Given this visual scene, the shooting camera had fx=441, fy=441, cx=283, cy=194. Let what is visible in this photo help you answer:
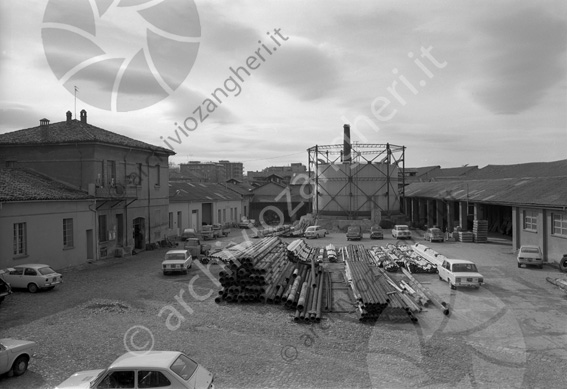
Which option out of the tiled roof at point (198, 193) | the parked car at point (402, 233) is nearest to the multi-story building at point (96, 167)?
the tiled roof at point (198, 193)

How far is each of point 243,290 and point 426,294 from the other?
302 inches

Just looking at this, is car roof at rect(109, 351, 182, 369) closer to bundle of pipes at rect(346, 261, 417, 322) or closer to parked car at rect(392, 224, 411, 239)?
bundle of pipes at rect(346, 261, 417, 322)

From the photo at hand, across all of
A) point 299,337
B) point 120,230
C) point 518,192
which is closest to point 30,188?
point 120,230

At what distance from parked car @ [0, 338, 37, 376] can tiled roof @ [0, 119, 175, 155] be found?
19818 mm

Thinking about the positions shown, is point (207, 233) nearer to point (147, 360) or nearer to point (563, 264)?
point (563, 264)

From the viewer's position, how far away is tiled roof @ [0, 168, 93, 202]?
22.1 m

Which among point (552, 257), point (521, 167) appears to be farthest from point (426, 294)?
point (521, 167)

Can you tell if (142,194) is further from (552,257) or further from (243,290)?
(552,257)

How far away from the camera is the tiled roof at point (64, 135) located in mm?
29047

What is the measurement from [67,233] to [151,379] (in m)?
20.1

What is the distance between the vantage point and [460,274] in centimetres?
1980

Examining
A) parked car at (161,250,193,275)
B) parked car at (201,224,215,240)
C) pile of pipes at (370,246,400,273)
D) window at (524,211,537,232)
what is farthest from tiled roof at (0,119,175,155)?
window at (524,211,537,232)

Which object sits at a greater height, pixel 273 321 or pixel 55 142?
pixel 55 142

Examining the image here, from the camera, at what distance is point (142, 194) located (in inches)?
1366
